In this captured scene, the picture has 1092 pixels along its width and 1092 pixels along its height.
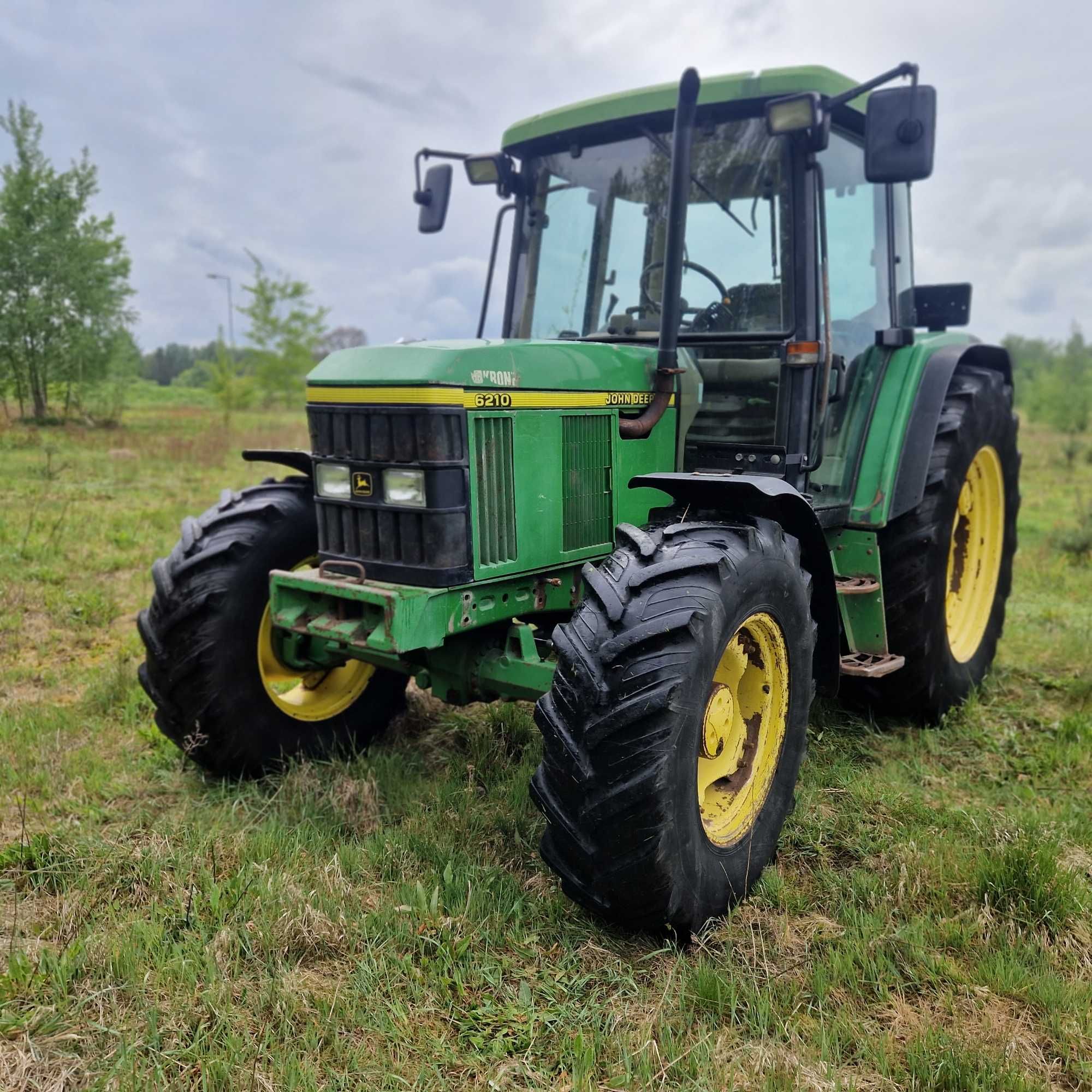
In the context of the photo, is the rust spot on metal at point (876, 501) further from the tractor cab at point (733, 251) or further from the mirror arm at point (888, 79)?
the mirror arm at point (888, 79)

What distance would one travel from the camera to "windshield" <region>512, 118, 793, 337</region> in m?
3.52

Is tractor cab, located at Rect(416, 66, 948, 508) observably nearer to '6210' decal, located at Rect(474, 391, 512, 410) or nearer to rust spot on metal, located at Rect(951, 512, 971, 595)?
'6210' decal, located at Rect(474, 391, 512, 410)

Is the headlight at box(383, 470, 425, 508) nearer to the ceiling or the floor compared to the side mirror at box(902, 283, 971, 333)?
nearer to the floor

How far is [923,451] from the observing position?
3953 millimetres

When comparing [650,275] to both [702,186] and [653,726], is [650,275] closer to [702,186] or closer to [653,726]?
[702,186]

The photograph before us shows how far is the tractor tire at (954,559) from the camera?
13.1ft

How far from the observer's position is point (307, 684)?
3791 mm

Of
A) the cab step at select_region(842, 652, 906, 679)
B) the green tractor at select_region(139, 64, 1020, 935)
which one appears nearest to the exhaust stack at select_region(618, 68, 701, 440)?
the green tractor at select_region(139, 64, 1020, 935)

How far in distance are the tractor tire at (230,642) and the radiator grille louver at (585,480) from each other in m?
1.13

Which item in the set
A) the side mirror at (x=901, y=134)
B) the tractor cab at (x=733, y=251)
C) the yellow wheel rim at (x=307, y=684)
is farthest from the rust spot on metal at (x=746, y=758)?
the side mirror at (x=901, y=134)

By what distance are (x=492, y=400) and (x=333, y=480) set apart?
2.11 feet

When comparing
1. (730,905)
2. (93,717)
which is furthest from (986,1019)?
(93,717)

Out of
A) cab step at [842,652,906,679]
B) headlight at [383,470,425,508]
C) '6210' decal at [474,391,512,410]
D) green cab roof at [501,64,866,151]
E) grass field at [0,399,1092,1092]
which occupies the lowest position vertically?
grass field at [0,399,1092,1092]

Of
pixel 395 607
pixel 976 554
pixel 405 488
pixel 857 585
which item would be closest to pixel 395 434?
pixel 405 488
